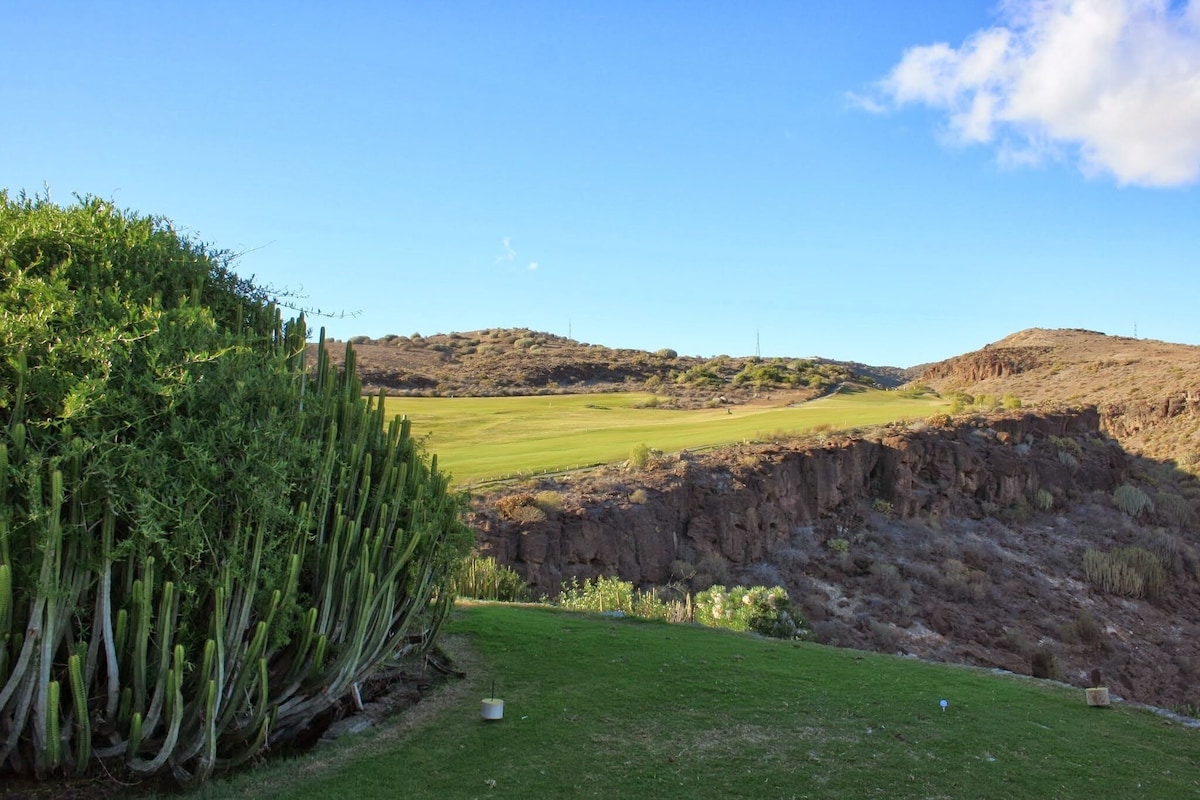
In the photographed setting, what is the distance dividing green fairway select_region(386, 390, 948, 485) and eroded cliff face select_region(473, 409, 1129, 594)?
2786 mm

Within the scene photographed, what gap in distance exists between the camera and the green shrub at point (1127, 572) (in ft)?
95.0

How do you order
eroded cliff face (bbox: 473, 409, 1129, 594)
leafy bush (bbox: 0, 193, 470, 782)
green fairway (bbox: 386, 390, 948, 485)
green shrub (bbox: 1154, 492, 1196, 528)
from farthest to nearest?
green shrub (bbox: 1154, 492, 1196, 528) → green fairway (bbox: 386, 390, 948, 485) → eroded cliff face (bbox: 473, 409, 1129, 594) → leafy bush (bbox: 0, 193, 470, 782)

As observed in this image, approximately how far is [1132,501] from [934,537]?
13780 millimetres

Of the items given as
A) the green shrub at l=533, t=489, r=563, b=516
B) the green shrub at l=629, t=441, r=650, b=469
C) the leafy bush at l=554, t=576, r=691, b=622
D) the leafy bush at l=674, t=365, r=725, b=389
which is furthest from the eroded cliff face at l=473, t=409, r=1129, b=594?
the leafy bush at l=674, t=365, r=725, b=389

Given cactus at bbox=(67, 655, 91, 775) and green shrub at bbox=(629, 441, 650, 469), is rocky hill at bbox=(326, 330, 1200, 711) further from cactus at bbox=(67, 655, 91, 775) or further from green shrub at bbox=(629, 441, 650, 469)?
cactus at bbox=(67, 655, 91, 775)

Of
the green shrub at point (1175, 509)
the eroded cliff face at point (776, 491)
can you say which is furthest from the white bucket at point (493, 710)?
the green shrub at point (1175, 509)

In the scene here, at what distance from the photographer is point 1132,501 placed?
36656mm

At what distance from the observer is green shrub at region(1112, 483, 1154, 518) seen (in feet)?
120

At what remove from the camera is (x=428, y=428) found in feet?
109

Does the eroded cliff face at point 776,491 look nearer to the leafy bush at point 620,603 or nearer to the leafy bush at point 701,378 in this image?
the leafy bush at point 620,603

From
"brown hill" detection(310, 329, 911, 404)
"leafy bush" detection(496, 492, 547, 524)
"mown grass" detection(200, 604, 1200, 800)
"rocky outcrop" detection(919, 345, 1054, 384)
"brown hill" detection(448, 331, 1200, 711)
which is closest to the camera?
"mown grass" detection(200, 604, 1200, 800)

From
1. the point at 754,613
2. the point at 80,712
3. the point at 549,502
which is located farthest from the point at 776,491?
the point at 80,712

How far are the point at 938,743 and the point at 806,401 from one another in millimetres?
47799

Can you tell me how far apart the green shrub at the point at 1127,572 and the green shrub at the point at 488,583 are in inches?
888
